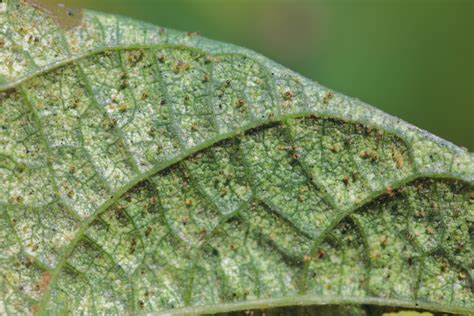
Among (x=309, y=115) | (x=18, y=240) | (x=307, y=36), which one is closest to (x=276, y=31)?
(x=307, y=36)

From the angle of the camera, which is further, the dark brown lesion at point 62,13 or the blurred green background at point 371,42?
the blurred green background at point 371,42

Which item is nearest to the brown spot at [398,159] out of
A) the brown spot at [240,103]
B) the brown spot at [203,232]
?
the brown spot at [240,103]

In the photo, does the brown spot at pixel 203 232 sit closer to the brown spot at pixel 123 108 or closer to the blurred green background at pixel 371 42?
the brown spot at pixel 123 108

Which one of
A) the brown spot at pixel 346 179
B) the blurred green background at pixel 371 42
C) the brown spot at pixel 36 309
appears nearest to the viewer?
the brown spot at pixel 36 309

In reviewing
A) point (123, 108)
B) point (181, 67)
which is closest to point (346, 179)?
point (181, 67)

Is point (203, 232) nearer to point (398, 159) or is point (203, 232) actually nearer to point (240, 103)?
point (240, 103)
